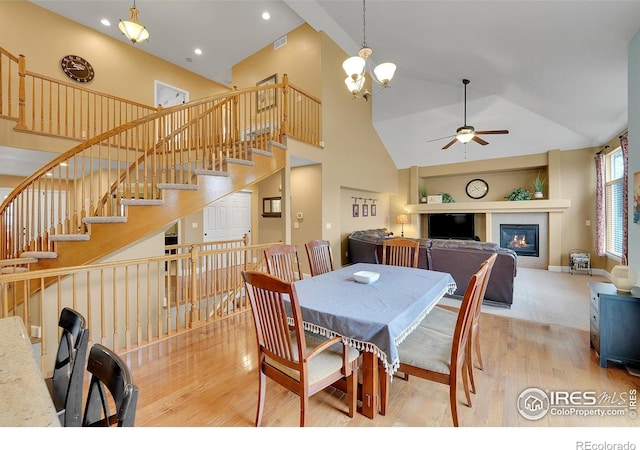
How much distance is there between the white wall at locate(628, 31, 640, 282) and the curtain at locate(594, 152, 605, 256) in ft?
12.3

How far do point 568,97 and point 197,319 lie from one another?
632 centimetres

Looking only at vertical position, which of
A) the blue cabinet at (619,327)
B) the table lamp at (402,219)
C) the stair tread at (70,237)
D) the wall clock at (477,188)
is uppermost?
the wall clock at (477,188)

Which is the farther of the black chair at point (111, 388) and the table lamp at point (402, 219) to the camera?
the table lamp at point (402, 219)

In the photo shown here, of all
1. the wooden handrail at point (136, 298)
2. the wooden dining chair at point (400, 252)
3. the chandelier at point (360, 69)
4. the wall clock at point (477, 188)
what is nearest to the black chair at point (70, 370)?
the wooden handrail at point (136, 298)

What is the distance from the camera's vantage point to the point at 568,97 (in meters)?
4.25

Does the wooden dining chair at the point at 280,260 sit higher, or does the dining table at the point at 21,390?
the wooden dining chair at the point at 280,260

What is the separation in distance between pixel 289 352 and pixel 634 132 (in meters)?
3.82

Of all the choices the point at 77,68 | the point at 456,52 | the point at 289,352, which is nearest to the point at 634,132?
the point at 456,52

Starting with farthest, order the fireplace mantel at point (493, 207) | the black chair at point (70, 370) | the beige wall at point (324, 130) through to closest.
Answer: the fireplace mantel at point (493, 207) → the beige wall at point (324, 130) → the black chair at point (70, 370)

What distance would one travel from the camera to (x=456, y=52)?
4.04m

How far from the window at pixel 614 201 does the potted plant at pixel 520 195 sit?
4.82ft

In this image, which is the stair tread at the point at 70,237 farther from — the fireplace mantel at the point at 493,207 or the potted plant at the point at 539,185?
the potted plant at the point at 539,185

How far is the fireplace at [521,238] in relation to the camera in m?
6.87
